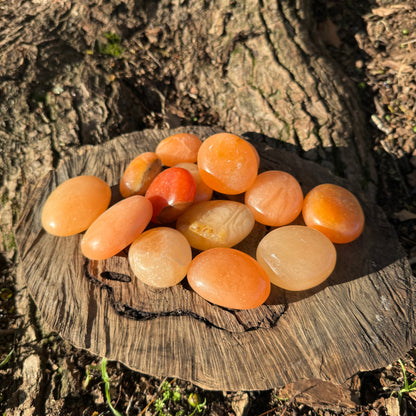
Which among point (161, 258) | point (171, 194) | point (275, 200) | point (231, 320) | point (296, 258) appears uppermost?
point (171, 194)

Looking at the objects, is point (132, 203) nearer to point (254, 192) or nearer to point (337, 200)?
point (254, 192)

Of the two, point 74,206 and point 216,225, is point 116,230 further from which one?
point 216,225

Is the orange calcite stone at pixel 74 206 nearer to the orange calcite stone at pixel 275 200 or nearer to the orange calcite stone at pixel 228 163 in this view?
the orange calcite stone at pixel 228 163

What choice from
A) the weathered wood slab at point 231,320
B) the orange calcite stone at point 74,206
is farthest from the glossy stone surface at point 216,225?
the orange calcite stone at point 74,206

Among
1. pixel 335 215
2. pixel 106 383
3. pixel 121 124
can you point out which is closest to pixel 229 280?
pixel 335 215

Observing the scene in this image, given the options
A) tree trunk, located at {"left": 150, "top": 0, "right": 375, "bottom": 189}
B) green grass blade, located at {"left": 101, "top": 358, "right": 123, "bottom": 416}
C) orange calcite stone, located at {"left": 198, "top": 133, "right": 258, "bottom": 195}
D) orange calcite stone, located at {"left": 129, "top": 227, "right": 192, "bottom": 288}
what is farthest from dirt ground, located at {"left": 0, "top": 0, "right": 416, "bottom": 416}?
orange calcite stone, located at {"left": 198, "top": 133, "right": 258, "bottom": 195}

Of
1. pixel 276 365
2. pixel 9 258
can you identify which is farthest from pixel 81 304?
pixel 9 258

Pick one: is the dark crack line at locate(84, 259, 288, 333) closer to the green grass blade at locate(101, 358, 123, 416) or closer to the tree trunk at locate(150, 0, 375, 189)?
the green grass blade at locate(101, 358, 123, 416)
